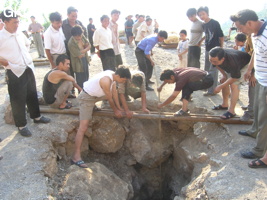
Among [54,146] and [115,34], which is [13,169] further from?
[115,34]

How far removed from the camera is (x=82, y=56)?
16.9 feet

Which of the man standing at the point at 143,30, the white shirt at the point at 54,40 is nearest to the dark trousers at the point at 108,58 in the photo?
the white shirt at the point at 54,40

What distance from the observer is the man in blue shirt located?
5.53 meters

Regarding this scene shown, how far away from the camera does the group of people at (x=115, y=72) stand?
3.27m

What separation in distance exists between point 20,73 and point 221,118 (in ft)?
11.8

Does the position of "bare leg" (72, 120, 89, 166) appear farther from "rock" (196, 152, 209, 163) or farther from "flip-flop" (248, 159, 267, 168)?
"flip-flop" (248, 159, 267, 168)

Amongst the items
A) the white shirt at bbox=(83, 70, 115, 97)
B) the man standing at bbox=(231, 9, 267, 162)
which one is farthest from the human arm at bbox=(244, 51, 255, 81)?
the white shirt at bbox=(83, 70, 115, 97)

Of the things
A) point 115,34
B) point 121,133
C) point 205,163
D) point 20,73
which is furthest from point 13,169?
point 115,34

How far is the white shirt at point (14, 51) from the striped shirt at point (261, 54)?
347 centimetres

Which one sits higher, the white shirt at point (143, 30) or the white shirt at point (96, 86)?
the white shirt at point (143, 30)

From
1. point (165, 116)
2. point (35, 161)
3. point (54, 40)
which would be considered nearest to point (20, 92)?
point (35, 161)

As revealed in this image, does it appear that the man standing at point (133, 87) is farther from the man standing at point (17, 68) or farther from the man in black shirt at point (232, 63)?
the man standing at point (17, 68)

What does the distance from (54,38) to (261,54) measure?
12.6 ft

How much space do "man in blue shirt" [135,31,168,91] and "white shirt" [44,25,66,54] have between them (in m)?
1.81
